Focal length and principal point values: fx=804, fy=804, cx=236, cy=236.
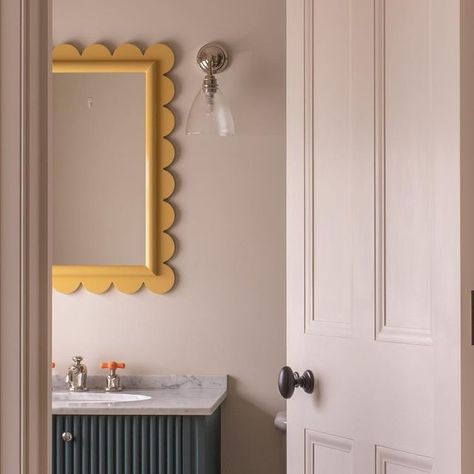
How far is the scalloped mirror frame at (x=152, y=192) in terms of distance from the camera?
319cm

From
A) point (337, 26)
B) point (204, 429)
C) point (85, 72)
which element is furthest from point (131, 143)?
point (337, 26)

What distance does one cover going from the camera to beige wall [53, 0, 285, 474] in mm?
3182

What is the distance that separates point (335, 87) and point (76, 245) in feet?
5.56

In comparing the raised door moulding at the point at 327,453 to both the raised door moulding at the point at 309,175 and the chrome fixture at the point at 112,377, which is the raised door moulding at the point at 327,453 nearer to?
the raised door moulding at the point at 309,175

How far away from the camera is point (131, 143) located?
10.6ft

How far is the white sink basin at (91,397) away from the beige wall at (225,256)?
0.57 ft

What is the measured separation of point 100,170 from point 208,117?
0.51 meters

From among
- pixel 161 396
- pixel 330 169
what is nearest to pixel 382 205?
pixel 330 169

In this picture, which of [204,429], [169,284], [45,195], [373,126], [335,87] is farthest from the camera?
[169,284]

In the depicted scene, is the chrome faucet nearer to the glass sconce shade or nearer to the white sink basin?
the white sink basin

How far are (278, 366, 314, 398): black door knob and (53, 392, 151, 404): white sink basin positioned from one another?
49.5 inches

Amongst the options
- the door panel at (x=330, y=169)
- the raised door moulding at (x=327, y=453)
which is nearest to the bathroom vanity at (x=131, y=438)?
the raised door moulding at (x=327, y=453)

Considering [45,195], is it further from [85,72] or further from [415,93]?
[85,72]

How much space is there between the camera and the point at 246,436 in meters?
3.18
